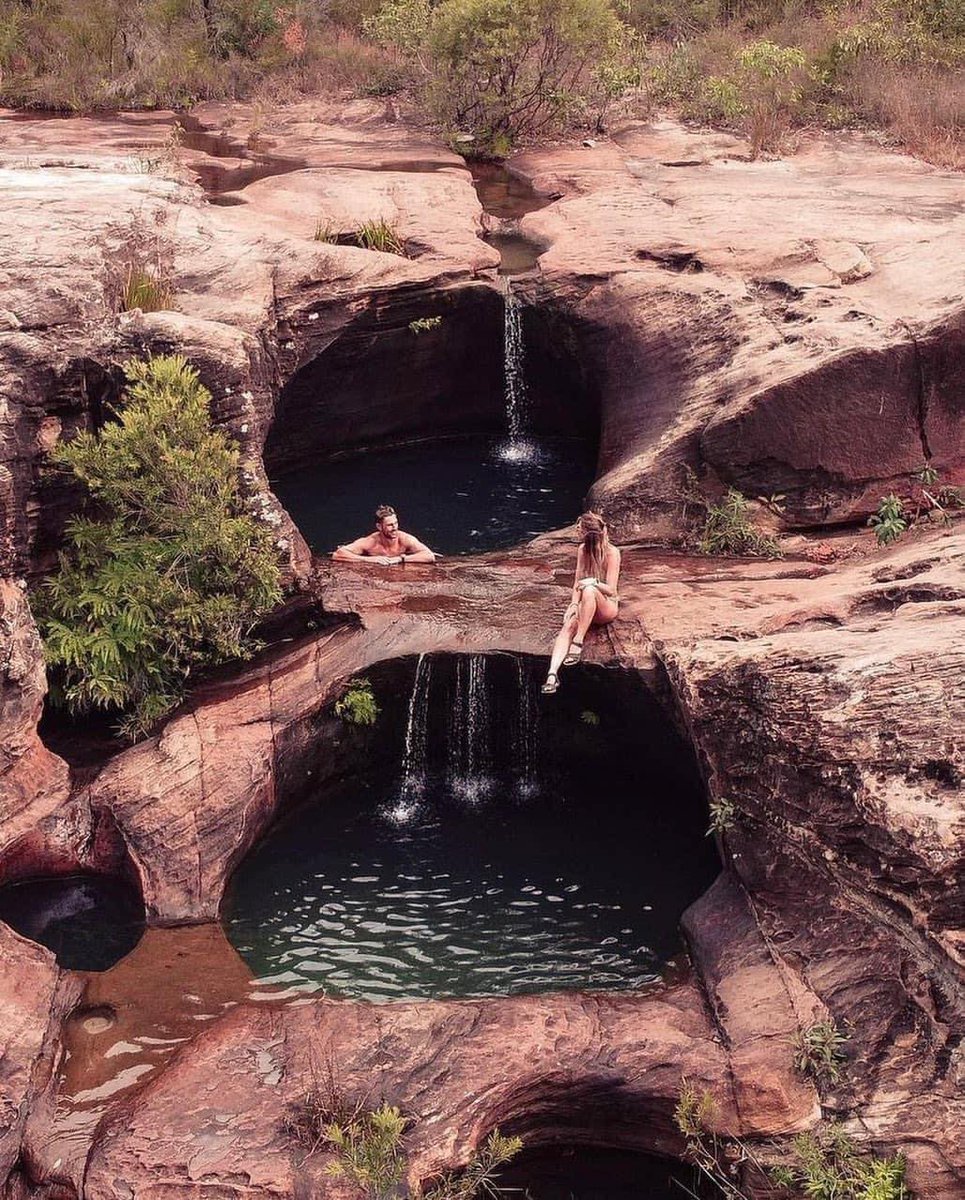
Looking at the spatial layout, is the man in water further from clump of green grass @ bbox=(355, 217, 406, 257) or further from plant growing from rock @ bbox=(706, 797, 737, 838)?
clump of green grass @ bbox=(355, 217, 406, 257)

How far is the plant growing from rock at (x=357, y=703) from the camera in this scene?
10133 mm

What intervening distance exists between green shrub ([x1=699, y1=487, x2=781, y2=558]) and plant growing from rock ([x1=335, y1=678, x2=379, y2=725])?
12.2 feet

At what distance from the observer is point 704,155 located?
65.3 ft

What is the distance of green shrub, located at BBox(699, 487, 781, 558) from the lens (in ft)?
39.5

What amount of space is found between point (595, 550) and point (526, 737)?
5.30ft

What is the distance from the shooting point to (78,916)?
9.16 m

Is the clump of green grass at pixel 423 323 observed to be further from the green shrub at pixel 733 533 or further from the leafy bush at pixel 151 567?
the leafy bush at pixel 151 567

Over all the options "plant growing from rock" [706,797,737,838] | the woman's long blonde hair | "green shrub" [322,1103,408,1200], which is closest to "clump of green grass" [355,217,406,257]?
the woman's long blonde hair

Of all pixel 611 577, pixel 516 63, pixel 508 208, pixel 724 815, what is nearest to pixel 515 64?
pixel 516 63

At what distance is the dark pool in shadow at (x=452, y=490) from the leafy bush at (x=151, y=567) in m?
3.14

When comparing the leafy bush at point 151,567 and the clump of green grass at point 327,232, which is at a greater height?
the clump of green grass at point 327,232

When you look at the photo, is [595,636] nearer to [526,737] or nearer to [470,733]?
[526,737]

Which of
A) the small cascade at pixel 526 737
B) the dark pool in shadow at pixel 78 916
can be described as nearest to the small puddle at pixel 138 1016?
the dark pool in shadow at pixel 78 916

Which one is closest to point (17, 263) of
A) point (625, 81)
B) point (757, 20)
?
point (625, 81)
